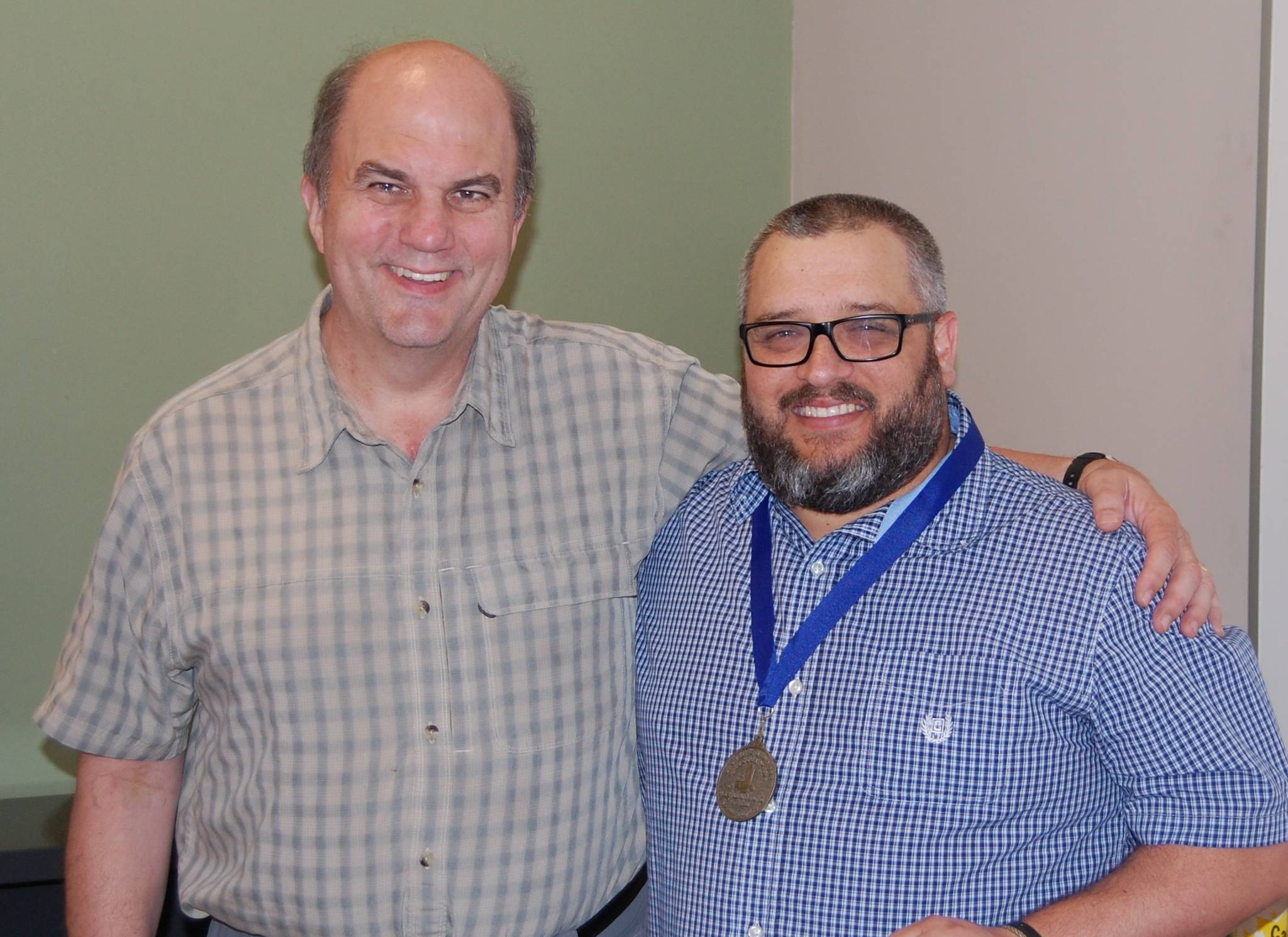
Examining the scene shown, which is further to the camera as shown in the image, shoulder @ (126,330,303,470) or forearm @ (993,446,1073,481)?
forearm @ (993,446,1073,481)

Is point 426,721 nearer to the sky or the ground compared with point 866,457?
nearer to the ground

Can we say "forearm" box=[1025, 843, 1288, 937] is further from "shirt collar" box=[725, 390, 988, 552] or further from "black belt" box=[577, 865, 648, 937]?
"black belt" box=[577, 865, 648, 937]

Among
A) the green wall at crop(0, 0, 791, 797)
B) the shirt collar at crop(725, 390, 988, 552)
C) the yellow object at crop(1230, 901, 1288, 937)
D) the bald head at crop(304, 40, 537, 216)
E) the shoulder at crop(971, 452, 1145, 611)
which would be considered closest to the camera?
the shoulder at crop(971, 452, 1145, 611)

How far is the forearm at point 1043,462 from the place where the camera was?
2006mm

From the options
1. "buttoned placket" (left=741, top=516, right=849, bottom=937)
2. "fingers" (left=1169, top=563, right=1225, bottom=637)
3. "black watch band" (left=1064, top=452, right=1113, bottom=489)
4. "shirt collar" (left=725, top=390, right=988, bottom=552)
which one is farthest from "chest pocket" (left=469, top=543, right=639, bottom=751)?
"fingers" (left=1169, top=563, right=1225, bottom=637)

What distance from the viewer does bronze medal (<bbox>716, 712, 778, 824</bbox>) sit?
1729 mm

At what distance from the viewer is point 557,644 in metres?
1.92

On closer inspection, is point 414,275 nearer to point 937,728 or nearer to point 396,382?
point 396,382

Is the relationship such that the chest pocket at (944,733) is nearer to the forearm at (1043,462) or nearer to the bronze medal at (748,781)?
the bronze medal at (748,781)

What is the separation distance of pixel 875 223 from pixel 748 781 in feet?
2.75

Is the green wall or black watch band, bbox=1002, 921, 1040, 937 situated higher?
the green wall

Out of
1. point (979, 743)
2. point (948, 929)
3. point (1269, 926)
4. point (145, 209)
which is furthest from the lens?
point (145, 209)

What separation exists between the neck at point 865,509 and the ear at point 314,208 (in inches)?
33.3

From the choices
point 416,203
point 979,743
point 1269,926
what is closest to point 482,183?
point 416,203
